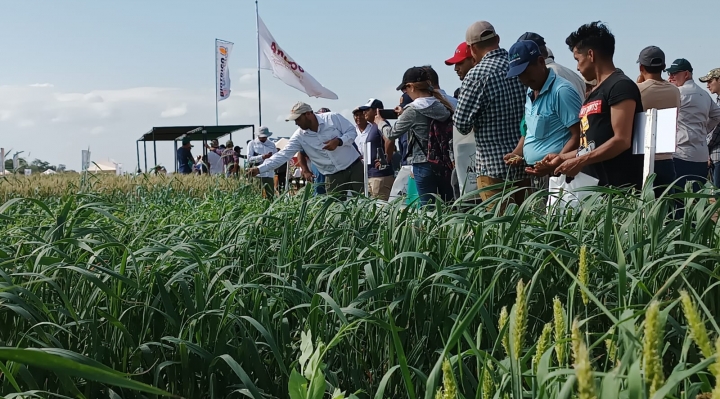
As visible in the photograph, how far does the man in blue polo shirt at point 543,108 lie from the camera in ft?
13.0

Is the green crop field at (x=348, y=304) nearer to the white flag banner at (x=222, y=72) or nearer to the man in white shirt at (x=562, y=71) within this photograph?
the man in white shirt at (x=562, y=71)

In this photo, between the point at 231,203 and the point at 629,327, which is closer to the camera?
the point at 629,327

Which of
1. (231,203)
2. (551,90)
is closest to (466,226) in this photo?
(551,90)

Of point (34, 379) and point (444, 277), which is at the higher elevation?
point (444, 277)

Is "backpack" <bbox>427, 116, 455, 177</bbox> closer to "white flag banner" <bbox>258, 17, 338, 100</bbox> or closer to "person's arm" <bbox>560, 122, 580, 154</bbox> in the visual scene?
"person's arm" <bbox>560, 122, 580, 154</bbox>

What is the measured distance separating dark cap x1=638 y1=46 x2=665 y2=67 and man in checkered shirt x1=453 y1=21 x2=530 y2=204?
2.33ft

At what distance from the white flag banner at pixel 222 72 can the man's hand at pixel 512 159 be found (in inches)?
762

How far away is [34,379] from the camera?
1.73 m

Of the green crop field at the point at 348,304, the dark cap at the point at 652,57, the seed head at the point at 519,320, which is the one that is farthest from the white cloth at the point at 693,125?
the seed head at the point at 519,320

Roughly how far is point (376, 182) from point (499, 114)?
11.0ft

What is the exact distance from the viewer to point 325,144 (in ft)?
23.7

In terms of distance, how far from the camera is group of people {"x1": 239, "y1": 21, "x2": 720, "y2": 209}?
3.74m

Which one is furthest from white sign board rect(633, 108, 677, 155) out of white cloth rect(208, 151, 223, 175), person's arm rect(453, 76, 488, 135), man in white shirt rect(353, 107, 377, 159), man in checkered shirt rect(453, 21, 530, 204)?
white cloth rect(208, 151, 223, 175)

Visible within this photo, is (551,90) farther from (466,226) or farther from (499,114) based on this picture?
(466,226)
